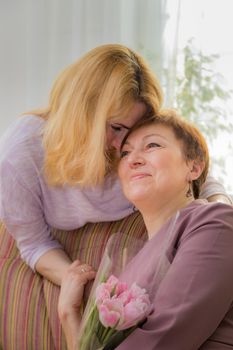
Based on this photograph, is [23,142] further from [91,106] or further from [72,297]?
[72,297]

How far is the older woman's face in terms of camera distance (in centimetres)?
171

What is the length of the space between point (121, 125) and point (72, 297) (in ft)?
1.66

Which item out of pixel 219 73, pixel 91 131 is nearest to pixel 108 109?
pixel 91 131

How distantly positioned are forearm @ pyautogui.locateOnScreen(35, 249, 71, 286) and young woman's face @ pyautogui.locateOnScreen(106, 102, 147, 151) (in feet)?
1.21

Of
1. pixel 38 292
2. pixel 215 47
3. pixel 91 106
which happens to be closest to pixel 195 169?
pixel 91 106

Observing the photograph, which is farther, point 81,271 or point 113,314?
point 81,271

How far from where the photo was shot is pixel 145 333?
4.66ft

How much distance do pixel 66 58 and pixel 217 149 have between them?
0.94 m

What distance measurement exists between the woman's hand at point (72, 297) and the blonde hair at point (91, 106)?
0.85 ft

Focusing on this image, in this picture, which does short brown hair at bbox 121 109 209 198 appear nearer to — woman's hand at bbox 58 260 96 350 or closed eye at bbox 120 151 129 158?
closed eye at bbox 120 151 129 158

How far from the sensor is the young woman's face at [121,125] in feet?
6.14

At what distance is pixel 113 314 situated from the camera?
4.18ft

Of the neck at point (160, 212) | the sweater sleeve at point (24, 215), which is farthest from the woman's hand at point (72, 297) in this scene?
the neck at point (160, 212)

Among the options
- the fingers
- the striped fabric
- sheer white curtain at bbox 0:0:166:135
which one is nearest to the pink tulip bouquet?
the fingers
